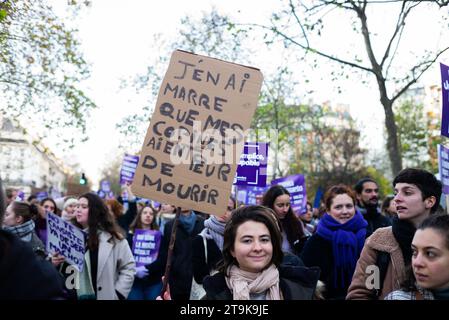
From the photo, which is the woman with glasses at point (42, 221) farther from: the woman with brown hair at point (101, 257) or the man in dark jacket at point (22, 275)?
the man in dark jacket at point (22, 275)

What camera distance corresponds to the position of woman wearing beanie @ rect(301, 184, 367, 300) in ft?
15.4

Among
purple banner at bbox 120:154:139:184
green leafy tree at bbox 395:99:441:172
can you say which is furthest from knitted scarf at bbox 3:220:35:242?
green leafy tree at bbox 395:99:441:172

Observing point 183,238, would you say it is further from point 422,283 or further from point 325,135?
point 325,135

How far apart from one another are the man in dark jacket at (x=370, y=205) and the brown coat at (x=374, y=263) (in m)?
2.57

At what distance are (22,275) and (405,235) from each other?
8.32 ft

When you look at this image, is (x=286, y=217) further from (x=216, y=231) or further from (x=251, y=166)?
(x=216, y=231)

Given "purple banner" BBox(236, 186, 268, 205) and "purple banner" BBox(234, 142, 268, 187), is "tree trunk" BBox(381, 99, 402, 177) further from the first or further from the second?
"purple banner" BBox(234, 142, 268, 187)

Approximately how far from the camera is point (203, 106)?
3.76 meters

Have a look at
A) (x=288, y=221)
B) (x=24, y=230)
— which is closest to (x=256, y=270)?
(x=288, y=221)

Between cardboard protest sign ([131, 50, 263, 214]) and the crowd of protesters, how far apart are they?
0.27 meters

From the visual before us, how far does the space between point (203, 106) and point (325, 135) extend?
Result: 39359 mm

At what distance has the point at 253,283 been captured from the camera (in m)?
2.98

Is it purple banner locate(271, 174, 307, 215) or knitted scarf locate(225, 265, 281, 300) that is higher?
purple banner locate(271, 174, 307, 215)
